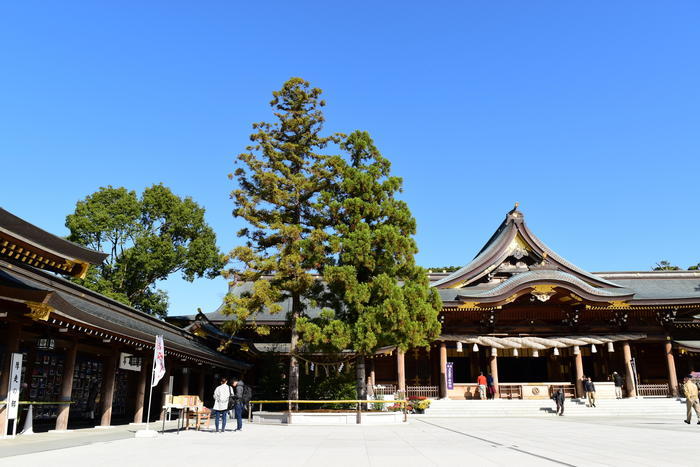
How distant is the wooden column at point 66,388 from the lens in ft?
42.8

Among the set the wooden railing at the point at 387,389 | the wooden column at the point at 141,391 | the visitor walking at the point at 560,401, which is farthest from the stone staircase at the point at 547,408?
the wooden column at the point at 141,391

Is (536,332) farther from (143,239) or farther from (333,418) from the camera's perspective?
(143,239)

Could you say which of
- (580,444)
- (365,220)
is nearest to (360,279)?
(365,220)

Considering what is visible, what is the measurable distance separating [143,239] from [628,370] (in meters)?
31.0

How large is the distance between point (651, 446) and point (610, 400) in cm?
1673

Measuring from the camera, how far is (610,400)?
24109 mm

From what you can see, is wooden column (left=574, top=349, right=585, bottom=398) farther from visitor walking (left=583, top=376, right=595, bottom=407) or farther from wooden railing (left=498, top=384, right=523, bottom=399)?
wooden railing (left=498, top=384, right=523, bottom=399)

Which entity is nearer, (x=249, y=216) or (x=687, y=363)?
A: (x=249, y=216)

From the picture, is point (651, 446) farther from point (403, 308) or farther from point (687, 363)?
point (687, 363)

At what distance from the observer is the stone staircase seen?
904 inches

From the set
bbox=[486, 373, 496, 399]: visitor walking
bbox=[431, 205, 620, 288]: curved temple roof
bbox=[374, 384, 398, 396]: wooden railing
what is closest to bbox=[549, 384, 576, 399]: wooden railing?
bbox=[486, 373, 496, 399]: visitor walking

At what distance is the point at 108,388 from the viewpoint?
49.5ft

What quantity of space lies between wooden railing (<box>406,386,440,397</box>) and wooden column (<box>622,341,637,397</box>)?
9922 mm

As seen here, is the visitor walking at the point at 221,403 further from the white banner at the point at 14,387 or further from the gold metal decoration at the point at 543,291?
the gold metal decoration at the point at 543,291
